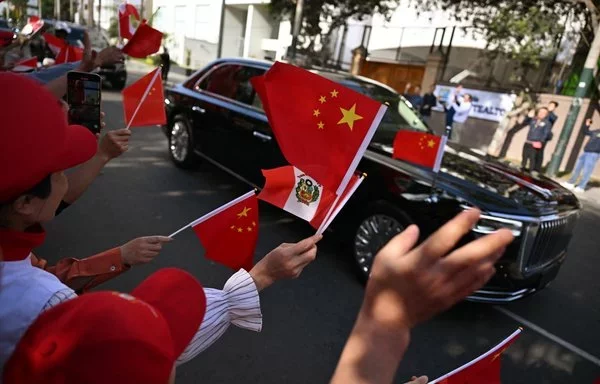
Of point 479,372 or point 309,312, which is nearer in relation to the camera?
point 479,372

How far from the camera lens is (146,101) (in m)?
3.03

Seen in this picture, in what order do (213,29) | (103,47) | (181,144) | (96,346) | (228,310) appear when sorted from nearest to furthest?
(96,346), (228,310), (181,144), (103,47), (213,29)

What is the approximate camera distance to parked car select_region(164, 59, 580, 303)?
329 cm

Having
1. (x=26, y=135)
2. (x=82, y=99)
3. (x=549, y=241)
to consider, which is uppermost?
(x=26, y=135)

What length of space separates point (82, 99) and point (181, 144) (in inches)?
171

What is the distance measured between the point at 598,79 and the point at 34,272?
46.4 feet

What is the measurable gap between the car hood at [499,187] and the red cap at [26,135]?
297cm

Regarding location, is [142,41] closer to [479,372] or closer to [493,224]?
[493,224]

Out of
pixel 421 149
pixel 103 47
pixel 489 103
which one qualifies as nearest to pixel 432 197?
pixel 421 149

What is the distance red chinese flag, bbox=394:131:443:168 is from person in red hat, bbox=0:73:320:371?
2.60m

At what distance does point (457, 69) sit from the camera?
15586 millimetres

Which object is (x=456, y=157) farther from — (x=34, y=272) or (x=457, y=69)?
(x=457, y=69)

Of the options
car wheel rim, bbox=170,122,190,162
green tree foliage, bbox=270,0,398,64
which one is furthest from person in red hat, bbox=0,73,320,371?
green tree foliage, bbox=270,0,398,64

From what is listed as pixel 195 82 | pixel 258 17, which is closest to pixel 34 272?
pixel 195 82
